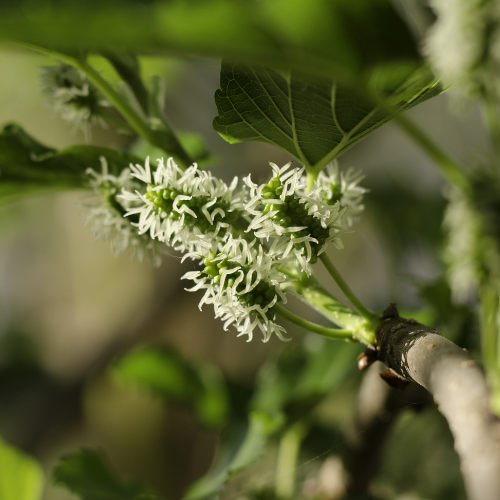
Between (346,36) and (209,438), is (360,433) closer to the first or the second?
(346,36)

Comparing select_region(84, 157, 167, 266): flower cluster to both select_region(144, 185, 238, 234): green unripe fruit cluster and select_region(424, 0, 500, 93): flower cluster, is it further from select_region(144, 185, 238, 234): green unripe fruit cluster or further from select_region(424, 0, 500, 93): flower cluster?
select_region(424, 0, 500, 93): flower cluster

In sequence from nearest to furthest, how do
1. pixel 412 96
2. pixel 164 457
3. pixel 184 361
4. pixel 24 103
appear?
pixel 412 96
pixel 184 361
pixel 164 457
pixel 24 103

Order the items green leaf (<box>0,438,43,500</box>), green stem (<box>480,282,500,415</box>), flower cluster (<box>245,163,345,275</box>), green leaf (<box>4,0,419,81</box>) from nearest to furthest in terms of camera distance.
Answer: green leaf (<box>4,0,419,81</box>)
flower cluster (<box>245,163,345,275</box>)
green stem (<box>480,282,500,415</box>)
green leaf (<box>0,438,43,500</box>)

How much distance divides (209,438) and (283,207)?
147cm

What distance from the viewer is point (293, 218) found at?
0.81ft

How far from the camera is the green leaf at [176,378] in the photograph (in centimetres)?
67

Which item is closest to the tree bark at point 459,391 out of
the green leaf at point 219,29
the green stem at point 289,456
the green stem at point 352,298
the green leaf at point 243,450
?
the green stem at point 352,298

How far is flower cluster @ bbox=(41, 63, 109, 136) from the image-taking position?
33cm

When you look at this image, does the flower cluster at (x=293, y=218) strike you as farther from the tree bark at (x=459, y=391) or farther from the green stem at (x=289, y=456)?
the green stem at (x=289, y=456)

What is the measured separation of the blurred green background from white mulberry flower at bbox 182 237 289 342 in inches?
10.5

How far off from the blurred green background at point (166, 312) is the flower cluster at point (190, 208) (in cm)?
28

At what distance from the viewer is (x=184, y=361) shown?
708 mm

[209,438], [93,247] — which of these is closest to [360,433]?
[209,438]

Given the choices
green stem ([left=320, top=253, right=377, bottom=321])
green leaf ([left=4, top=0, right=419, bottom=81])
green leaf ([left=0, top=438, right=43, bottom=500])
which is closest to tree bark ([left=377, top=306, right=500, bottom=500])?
green stem ([left=320, top=253, right=377, bottom=321])
